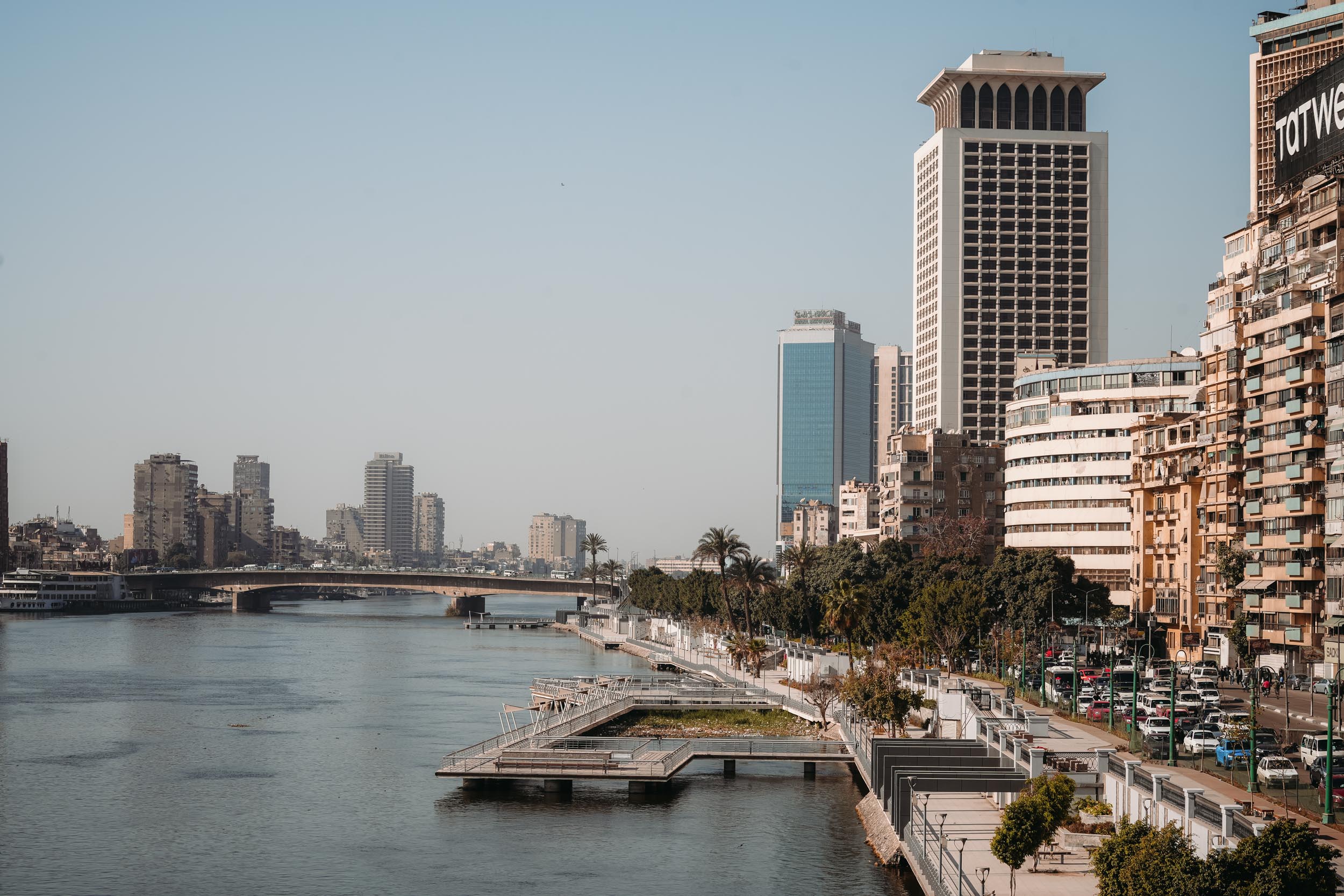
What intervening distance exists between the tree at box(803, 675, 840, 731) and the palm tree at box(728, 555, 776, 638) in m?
50.9

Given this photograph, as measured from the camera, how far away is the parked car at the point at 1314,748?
54281 millimetres

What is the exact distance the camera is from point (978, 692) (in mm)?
72688

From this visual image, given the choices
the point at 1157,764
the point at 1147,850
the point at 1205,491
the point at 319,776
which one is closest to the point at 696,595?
the point at 1205,491

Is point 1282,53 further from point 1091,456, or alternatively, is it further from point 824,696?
point 824,696

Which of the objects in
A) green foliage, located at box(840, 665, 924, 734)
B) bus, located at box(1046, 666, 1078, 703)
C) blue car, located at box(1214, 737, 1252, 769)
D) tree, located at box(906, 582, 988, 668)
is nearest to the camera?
blue car, located at box(1214, 737, 1252, 769)

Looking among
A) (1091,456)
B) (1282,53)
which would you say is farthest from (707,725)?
(1282,53)

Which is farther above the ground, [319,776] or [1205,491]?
[1205,491]

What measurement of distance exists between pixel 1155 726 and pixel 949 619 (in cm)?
3861

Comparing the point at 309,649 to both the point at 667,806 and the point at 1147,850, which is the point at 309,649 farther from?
the point at 1147,850

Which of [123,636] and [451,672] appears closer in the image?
[451,672]

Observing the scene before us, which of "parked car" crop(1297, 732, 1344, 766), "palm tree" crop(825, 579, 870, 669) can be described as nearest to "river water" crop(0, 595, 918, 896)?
"parked car" crop(1297, 732, 1344, 766)

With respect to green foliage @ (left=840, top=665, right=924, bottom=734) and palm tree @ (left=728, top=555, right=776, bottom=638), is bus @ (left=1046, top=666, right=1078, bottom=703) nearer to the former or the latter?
green foliage @ (left=840, top=665, right=924, bottom=734)

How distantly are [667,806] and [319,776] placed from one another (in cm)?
1924

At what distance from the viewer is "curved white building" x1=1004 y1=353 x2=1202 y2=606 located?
139 metres
